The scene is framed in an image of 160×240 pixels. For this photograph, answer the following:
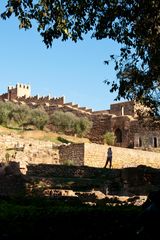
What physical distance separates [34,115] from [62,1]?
37.8 metres

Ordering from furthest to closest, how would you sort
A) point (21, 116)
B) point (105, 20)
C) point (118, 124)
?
point (118, 124)
point (21, 116)
point (105, 20)

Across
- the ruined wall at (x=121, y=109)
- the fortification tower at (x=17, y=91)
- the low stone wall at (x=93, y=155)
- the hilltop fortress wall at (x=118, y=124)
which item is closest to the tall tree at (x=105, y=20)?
the low stone wall at (x=93, y=155)

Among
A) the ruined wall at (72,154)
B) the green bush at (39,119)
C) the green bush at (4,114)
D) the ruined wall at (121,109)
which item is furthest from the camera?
the ruined wall at (121,109)

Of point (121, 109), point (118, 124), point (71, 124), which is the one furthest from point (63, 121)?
point (121, 109)

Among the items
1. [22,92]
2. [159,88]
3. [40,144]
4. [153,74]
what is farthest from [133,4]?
[22,92]

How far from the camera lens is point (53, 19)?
42.3 feet

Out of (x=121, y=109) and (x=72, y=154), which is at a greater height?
(x=121, y=109)

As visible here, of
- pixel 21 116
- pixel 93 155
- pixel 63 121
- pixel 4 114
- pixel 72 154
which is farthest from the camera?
pixel 21 116

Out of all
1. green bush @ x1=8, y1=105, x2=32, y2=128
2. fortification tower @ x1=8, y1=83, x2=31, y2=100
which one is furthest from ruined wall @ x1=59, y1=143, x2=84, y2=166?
fortification tower @ x1=8, y1=83, x2=31, y2=100

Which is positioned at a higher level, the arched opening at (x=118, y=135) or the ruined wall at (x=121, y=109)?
the ruined wall at (x=121, y=109)

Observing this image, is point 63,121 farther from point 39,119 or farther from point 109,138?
point 109,138

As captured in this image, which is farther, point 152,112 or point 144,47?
point 152,112

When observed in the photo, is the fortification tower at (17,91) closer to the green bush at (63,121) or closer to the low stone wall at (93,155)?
the green bush at (63,121)

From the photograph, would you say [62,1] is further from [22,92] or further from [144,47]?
[22,92]
